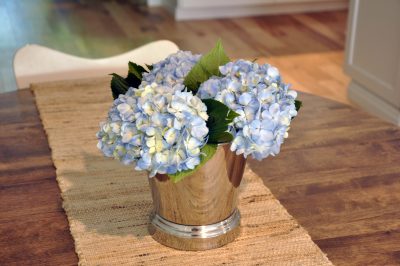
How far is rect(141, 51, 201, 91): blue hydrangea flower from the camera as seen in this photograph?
105cm

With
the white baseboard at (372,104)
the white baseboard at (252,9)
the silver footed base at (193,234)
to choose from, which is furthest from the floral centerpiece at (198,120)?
the white baseboard at (252,9)

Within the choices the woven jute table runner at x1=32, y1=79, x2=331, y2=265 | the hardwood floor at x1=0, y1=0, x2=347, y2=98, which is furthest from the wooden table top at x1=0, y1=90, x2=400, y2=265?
the hardwood floor at x1=0, y1=0, x2=347, y2=98

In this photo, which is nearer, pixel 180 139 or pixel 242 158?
pixel 180 139

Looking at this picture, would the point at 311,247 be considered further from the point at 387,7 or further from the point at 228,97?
the point at 387,7

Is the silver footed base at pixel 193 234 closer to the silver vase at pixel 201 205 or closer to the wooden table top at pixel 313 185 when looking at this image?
the silver vase at pixel 201 205

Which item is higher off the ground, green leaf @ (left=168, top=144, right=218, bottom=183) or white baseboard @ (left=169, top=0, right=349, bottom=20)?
green leaf @ (left=168, top=144, right=218, bottom=183)

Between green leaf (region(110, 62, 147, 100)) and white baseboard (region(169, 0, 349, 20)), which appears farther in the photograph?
white baseboard (region(169, 0, 349, 20))

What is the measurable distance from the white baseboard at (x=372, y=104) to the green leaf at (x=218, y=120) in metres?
2.50

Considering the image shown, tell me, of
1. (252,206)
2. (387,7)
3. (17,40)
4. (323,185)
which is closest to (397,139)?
(323,185)

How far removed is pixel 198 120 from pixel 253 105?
0.28ft

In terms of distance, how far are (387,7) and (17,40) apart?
2.51 meters

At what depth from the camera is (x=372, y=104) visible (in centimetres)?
357

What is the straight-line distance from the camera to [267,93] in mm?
979

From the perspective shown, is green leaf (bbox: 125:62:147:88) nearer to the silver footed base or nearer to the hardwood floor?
the silver footed base
